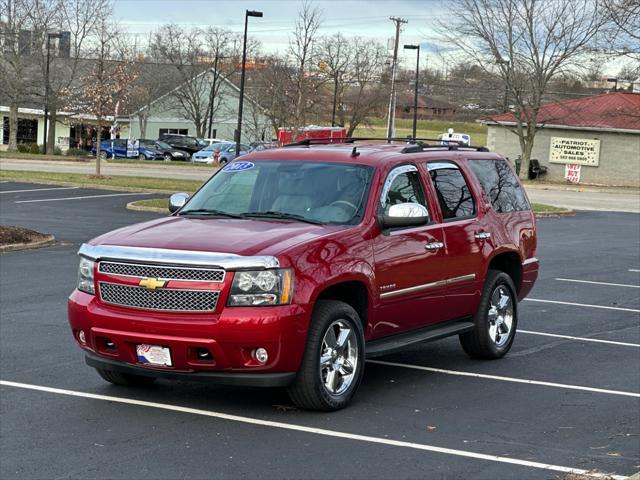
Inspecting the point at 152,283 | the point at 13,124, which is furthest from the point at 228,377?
the point at 13,124

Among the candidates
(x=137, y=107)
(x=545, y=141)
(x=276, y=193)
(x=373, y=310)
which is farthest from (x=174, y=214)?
(x=137, y=107)

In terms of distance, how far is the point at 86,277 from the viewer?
7.52m

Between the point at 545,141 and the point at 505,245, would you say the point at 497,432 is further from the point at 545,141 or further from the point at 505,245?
the point at 545,141

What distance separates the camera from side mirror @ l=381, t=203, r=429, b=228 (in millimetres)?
7914

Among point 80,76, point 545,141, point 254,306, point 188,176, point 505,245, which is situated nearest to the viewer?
point 254,306

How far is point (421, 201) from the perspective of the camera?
8.73 metres

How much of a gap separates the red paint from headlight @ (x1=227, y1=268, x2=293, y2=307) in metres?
0.05

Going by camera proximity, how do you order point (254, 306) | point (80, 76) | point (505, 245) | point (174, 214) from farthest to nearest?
point (80, 76)
point (505, 245)
point (174, 214)
point (254, 306)

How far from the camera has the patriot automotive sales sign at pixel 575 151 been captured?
55.6 meters

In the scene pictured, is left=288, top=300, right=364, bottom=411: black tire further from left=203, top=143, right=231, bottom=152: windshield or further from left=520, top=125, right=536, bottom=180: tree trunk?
left=203, top=143, right=231, bottom=152: windshield

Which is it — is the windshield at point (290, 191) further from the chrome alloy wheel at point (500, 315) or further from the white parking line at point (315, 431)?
the chrome alloy wheel at point (500, 315)

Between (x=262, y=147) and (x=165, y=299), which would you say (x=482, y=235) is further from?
(x=262, y=147)

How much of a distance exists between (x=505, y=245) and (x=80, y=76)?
5875 centimetres

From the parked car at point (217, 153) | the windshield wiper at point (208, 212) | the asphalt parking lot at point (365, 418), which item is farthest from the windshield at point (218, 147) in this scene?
the windshield wiper at point (208, 212)
